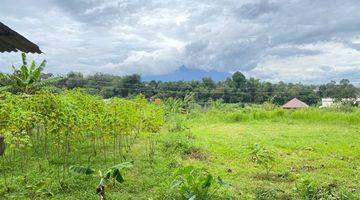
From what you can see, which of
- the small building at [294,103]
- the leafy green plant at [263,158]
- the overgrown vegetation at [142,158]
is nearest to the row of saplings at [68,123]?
the overgrown vegetation at [142,158]

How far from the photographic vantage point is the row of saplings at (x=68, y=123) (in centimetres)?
822

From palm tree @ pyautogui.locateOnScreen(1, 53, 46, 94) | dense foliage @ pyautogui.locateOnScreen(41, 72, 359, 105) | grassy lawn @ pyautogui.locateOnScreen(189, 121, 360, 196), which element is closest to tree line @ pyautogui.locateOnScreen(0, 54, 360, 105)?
dense foliage @ pyautogui.locateOnScreen(41, 72, 359, 105)

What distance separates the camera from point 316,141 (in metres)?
13.9

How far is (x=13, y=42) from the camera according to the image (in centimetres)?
563

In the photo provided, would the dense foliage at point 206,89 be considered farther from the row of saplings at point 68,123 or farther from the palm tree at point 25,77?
the row of saplings at point 68,123

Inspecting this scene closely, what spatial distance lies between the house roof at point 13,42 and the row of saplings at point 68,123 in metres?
1.86

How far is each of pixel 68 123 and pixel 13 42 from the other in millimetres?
3255

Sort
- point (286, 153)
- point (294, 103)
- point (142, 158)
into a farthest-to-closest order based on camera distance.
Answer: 1. point (294, 103)
2. point (286, 153)
3. point (142, 158)

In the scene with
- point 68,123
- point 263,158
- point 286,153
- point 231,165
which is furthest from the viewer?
point 286,153

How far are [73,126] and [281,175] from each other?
440 cm

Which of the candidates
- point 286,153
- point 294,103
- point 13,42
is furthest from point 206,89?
point 13,42

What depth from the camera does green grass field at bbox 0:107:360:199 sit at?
7.73m

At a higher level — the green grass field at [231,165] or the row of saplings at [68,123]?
the row of saplings at [68,123]

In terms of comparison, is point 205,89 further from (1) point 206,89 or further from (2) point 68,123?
(2) point 68,123
